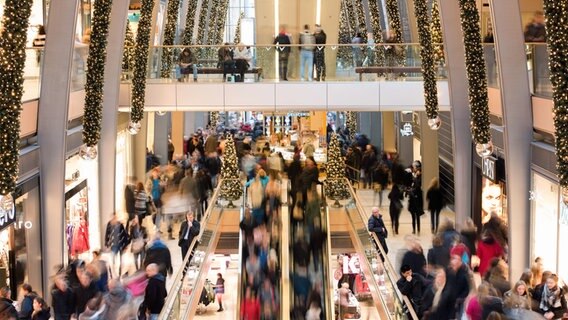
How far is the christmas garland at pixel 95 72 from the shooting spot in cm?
1873

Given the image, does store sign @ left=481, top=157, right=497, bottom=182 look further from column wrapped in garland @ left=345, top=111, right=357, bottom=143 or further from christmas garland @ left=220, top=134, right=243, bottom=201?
column wrapped in garland @ left=345, top=111, right=357, bottom=143

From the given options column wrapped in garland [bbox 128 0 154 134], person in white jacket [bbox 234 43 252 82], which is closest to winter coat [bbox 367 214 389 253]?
column wrapped in garland [bbox 128 0 154 134]

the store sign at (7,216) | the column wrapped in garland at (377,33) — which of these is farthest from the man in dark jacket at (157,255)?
the column wrapped in garland at (377,33)

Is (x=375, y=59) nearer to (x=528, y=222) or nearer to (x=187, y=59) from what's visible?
(x=187, y=59)

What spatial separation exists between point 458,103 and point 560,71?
25.4 feet

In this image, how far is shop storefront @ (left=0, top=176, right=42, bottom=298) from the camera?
1512 cm

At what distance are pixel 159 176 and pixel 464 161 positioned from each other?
25.1 feet

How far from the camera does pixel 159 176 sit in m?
23.4

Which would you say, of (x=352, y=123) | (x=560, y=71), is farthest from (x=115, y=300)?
(x=352, y=123)

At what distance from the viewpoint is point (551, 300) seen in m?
12.0

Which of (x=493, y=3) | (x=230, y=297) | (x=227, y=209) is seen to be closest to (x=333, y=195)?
(x=227, y=209)

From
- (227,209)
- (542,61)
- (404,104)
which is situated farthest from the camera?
(404,104)

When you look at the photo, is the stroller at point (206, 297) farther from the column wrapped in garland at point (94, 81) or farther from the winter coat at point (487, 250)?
the winter coat at point (487, 250)

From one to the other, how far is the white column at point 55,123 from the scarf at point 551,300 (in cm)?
879
